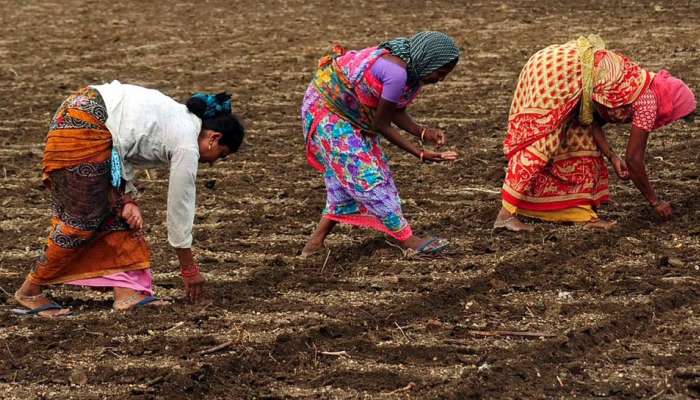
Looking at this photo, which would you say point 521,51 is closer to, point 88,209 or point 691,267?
point 691,267

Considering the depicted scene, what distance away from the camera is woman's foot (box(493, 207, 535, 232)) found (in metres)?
6.70

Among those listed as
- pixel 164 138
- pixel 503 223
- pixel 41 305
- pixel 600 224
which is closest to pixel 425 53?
pixel 503 223

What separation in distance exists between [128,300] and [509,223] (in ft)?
7.44

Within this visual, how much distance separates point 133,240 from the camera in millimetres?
5527

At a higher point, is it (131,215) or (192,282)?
(131,215)

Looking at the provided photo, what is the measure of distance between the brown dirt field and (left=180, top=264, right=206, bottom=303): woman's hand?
0.29 feet

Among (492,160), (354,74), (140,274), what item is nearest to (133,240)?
(140,274)

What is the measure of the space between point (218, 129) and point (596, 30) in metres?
8.34

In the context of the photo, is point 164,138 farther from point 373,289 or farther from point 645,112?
point 645,112

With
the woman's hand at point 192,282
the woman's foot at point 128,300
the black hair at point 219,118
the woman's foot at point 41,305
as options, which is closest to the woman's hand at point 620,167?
the black hair at point 219,118

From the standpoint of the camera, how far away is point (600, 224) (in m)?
6.72

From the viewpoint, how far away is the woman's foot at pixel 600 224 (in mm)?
6688

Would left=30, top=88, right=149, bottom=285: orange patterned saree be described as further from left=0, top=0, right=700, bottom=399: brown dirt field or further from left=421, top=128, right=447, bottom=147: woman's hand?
left=421, top=128, right=447, bottom=147: woman's hand

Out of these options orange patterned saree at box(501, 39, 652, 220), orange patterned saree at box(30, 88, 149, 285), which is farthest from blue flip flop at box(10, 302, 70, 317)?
orange patterned saree at box(501, 39, 652, 220)
